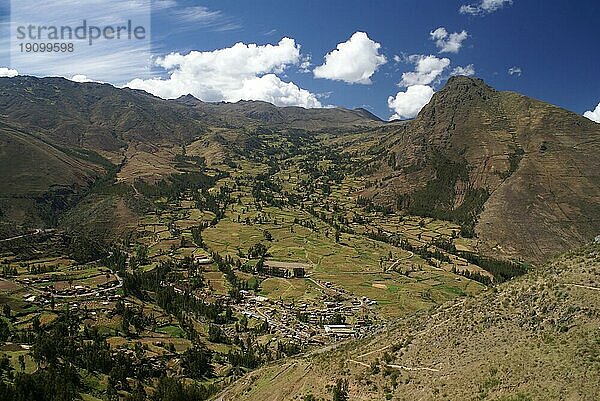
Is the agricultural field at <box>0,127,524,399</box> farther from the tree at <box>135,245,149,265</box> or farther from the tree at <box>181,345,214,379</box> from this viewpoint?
the tree at <box>135,245,149,265</box>

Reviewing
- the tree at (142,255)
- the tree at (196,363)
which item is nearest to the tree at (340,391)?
the tree at (196,363)

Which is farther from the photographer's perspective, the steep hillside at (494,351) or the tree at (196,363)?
the tree at (196,363)

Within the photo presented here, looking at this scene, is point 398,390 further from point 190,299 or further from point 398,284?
point 398,284

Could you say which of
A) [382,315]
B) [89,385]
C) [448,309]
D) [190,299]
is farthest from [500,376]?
[190,299]

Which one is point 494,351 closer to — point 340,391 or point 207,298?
point 340,391

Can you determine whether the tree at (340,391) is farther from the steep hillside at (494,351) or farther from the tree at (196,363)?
the tree at (196,363)

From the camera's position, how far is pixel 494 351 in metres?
42.5

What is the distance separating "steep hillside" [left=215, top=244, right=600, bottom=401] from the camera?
3662 centimetres

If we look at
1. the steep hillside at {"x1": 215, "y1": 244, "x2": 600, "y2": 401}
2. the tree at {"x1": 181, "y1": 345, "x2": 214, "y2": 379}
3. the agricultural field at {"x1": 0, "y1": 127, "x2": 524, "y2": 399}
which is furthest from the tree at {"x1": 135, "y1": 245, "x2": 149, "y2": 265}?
the steep hillside at {"x1": 215, "y1": 244, "x2": 600, "y2": 401}

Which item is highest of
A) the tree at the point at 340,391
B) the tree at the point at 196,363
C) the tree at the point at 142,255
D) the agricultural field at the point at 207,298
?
the tree at the point at 142,255

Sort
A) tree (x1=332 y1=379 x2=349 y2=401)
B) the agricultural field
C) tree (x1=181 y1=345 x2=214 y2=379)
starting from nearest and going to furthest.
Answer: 1. tree (x1=332 y1=379 x2=349 y2=401)
2. tree (x1=181 y1=345 x2=214 y2=379)
3. the agricultural field

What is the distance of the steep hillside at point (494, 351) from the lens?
3662 cm

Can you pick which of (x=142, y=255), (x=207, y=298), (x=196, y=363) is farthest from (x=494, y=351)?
(x=142, y=255)

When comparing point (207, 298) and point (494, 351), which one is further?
point (207, 298)
